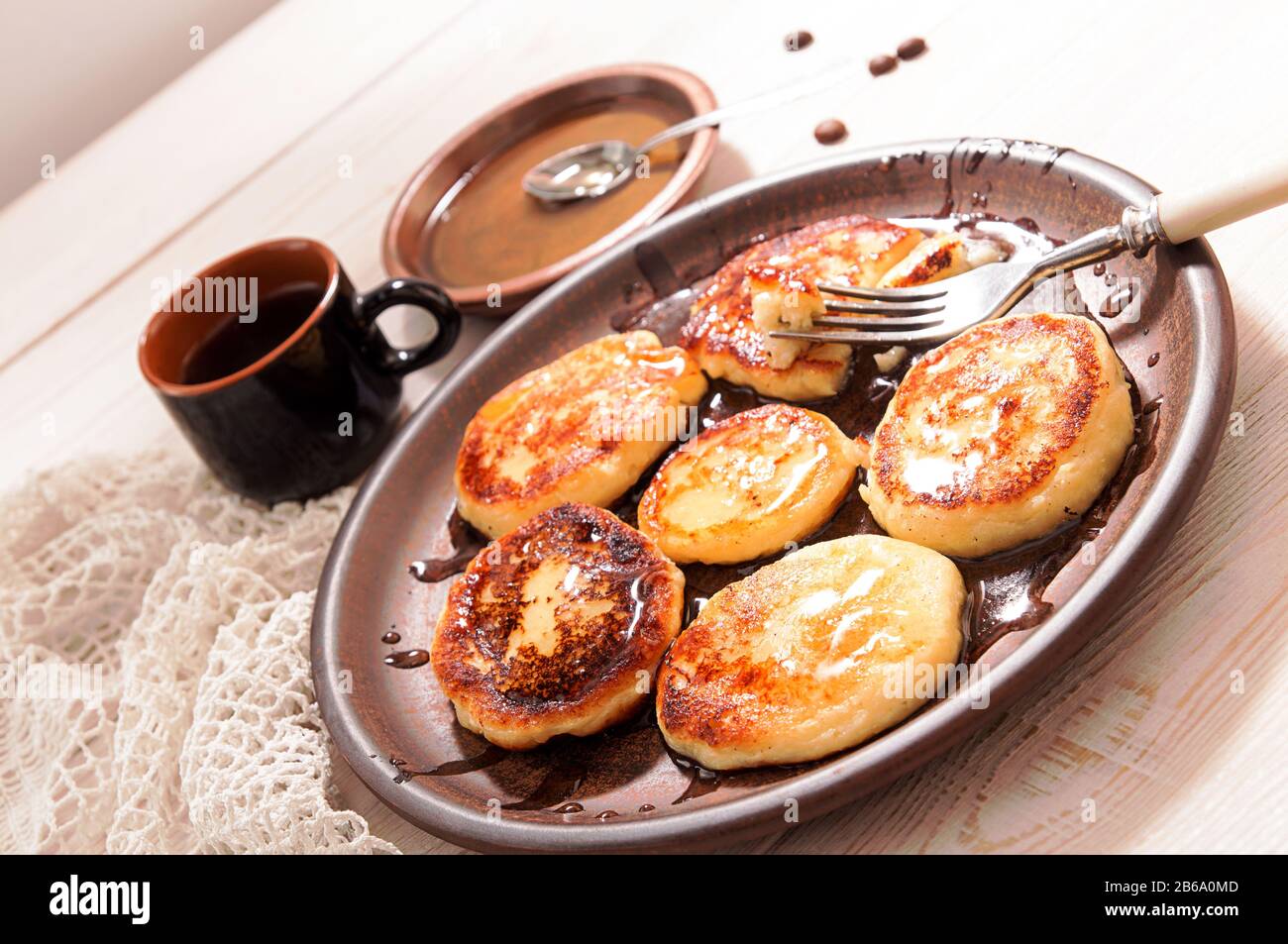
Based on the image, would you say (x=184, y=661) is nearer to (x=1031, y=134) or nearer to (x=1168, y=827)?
(x=1168, y=827)

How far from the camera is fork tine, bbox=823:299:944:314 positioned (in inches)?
71.6

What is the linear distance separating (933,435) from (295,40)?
3.11m

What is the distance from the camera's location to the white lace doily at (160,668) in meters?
1.74

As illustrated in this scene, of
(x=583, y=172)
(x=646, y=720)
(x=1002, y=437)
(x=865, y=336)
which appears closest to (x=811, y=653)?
(x=646, y=720)

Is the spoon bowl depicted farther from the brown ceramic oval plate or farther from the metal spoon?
the brown ceramic oval plate

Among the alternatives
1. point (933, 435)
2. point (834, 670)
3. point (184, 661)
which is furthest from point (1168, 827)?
point (184, 661)

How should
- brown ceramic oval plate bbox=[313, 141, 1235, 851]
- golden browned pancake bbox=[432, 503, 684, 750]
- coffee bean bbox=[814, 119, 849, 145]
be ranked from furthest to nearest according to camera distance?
1. coffee bean bbox=[814, 119, 849, 145]
2. golden browned pancake bbox=[432, 503, 684, 750]
3. brown ceramic oval plate bbox=[313, 141, 1235, 851]

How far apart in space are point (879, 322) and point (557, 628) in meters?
0.69

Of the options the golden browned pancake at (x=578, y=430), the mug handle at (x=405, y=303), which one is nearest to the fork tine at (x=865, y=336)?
the golden browned pancake at (x=578, y=430)

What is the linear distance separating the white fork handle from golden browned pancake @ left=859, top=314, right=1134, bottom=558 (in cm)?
17

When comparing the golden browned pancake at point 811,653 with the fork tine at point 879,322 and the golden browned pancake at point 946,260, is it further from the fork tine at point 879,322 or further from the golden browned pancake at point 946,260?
the golden browned pancake at point 946,260

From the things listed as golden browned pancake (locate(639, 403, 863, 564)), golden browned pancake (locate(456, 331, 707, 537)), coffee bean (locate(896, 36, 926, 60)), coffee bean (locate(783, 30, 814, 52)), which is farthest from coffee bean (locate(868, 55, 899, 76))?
golden browned pancake (locate(639, 403, 863, 564))

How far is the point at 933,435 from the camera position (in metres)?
1.62

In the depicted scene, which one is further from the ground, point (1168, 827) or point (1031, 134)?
point (1031, 134)
